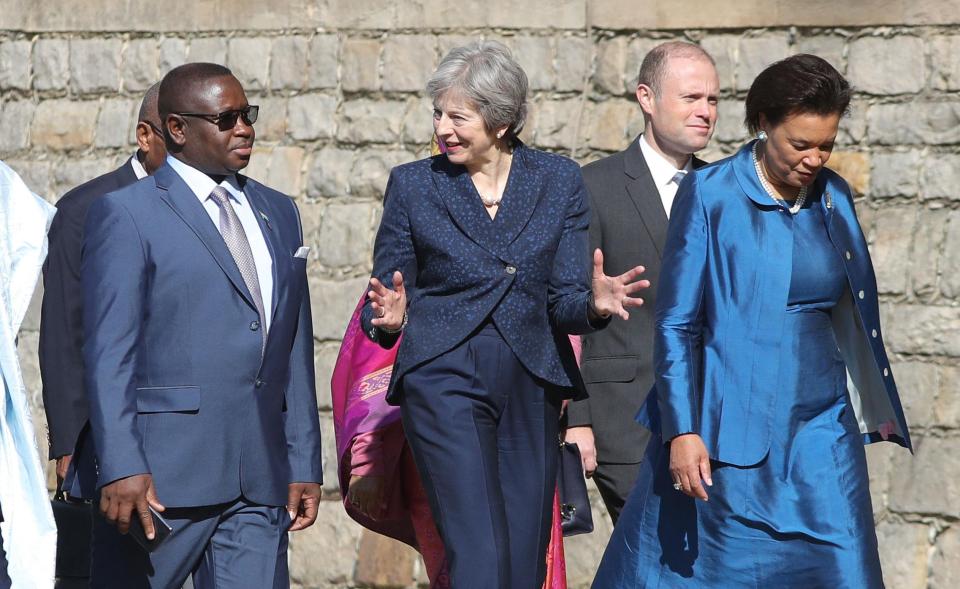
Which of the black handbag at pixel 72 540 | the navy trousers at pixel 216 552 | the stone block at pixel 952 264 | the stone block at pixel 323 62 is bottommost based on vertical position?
the black handbag at pixel 72 540

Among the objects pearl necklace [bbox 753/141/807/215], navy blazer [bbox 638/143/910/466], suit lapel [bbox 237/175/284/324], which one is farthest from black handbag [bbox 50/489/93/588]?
pearl necklace [bbox 753/141/807/215]

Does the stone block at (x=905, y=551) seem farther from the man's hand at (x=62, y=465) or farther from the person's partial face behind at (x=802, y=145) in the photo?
the man's hand at (x=62, y=465)

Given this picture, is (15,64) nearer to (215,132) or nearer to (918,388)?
(215,132)

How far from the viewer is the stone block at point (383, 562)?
9.13 meters

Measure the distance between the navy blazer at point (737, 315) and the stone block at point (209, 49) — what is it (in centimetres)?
472

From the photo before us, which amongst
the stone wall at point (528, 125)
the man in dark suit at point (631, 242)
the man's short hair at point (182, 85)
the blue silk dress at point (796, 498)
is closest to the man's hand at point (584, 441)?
the man in dark suit at point (631, 242)

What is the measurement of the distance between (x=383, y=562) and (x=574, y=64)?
2517 millimetres

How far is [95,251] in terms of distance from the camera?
552 centimetres

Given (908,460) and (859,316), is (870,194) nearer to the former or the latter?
(908,460)

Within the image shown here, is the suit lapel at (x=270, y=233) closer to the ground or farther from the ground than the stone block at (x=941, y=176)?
closer to the ground

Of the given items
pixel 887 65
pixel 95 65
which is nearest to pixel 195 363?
pixel 887 65

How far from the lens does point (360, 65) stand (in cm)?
946

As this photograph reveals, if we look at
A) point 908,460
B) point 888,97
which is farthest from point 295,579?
point 888,97

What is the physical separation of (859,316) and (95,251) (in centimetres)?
219
